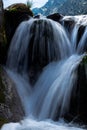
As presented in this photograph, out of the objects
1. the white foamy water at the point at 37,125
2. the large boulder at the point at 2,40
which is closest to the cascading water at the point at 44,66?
the white foamy water at the point at 37,125

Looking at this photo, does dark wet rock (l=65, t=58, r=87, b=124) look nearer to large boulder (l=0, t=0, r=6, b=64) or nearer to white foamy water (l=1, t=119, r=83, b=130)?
white foamy water (l=1, t=119, r=83, b=130)

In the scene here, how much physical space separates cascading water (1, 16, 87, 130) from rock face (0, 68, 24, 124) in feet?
1.20

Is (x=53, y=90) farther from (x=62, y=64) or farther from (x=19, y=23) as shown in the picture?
(x=19, y=23)

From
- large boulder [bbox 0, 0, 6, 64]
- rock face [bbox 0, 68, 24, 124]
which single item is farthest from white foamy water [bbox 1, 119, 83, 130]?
large boulder [bbox 0, 0, 6, 64]

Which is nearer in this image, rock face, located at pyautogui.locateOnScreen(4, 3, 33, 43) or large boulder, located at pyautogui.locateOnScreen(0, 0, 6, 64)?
large boulder, located at pyautogui.locateOnScreen(0, 0, 6, 64)

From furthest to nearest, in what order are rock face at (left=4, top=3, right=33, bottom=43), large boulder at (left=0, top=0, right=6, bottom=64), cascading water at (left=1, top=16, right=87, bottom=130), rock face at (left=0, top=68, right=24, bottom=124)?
rock face at (left=4, top=3, right=33, bottom=43) → large boulder at (left=0, top=0, right=6, bottom=64) → cascading water at (left=1, top=16, right=87, bottom=130) → rock face at (left=0, top=68, right=24, bottom=124)

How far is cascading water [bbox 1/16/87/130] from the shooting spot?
33.5 feet

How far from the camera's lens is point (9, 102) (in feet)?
32.5

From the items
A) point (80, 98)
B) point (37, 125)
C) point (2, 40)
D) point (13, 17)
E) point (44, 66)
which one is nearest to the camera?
point (37, 125)

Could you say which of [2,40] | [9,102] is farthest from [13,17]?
[9,102]

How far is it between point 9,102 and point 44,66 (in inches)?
125

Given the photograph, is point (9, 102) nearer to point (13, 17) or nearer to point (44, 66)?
point (44, 66)

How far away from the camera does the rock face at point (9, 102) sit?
30.7ft

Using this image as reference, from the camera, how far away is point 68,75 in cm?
1055
